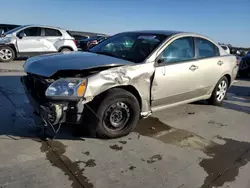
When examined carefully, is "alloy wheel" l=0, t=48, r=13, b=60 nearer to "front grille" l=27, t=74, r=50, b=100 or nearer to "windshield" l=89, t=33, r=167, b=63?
"windshield" l=89, t=33, r=167, b=63

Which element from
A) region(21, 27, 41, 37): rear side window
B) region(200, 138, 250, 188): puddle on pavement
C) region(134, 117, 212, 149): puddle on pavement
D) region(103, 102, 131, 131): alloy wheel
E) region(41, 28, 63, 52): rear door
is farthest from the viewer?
region(41, 28, 63, 52): rear door

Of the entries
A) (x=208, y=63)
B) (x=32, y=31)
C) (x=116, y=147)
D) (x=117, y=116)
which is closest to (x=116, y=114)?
(x=117, y=116)

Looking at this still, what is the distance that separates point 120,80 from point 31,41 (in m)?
8.73

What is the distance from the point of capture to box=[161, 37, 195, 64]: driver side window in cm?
407

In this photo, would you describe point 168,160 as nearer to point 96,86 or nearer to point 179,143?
point 179,143

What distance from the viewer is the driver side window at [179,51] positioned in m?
4.07

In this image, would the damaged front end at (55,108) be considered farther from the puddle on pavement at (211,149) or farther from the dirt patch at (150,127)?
the dirt patch at (150,127)

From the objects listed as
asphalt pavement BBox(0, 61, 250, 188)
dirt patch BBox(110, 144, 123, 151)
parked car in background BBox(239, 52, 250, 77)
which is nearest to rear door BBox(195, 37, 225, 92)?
asphalt pavement BBox(0, 61, 250, 188)

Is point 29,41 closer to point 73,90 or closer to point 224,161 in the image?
point 73,90

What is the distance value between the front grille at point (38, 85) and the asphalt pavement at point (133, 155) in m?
0.60

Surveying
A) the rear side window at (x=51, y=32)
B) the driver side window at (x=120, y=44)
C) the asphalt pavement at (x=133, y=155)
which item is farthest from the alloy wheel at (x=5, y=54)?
the driver side window at (x=120, y=44)

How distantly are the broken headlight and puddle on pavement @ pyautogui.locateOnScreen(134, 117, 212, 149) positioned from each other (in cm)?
132

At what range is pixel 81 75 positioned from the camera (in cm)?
319

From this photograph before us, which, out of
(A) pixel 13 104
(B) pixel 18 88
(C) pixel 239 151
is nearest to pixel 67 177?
(C) pixel 239 151
